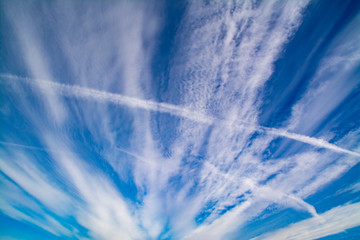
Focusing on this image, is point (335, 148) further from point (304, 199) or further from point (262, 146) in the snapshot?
point (304, 199)

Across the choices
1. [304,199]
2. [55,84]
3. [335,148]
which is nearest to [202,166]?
[335,148]

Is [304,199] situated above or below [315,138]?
below

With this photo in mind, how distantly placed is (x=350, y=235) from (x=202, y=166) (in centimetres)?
2800

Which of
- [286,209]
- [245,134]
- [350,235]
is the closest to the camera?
[245,134]

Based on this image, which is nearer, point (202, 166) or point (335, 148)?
point (335, 148)

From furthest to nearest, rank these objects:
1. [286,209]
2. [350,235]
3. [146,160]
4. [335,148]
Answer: [350,235]
[286,209]
[146,160]
[335,148]

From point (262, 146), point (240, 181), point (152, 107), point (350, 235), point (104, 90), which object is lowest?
point (350, 235)

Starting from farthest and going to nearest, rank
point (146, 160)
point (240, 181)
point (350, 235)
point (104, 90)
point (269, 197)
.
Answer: point (350, 235) → point (269, 197) → point (240, 181) → point (146, 160) → point (104, 90)

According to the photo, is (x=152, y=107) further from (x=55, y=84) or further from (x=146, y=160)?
(x=55, y=84)

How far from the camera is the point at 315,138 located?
199 inches

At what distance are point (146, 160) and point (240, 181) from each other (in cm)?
520

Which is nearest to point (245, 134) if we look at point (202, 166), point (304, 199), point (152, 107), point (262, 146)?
point (262, 146)

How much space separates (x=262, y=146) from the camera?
5.43 m

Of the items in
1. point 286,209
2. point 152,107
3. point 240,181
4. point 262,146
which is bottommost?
point 286,209
